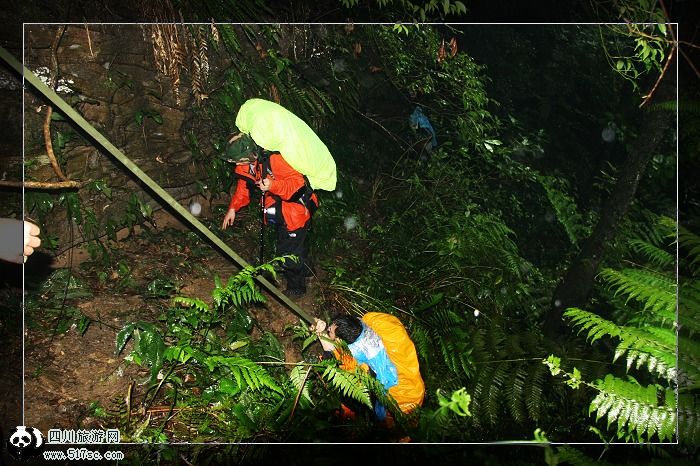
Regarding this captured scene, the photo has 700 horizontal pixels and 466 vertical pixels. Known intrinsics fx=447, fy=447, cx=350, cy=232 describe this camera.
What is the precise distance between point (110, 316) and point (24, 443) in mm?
1123

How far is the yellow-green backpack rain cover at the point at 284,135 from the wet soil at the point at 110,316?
1.26 m

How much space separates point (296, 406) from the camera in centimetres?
272

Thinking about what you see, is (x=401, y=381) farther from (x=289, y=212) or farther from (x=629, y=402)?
(x=289, y=212)

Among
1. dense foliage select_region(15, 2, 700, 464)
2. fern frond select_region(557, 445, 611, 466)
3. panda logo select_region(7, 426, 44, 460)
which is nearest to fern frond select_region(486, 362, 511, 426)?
dense foliage select_region(15, 2, 700, 464)

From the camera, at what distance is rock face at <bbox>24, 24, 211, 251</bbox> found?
12.6 ft

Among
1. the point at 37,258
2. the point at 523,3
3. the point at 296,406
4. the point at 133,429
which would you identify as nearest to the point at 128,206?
the point at 37,258

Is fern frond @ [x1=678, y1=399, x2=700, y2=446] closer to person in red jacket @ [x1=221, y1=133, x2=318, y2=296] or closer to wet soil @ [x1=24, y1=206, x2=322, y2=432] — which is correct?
wet soil @ [x1=24, y1=206, x2=322, y2=432]

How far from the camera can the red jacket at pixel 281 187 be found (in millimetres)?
4184

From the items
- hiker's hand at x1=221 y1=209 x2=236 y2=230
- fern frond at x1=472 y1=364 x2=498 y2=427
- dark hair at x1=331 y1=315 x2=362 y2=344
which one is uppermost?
hiker's hand at x1=221 y1=209 x2=236 y2=230

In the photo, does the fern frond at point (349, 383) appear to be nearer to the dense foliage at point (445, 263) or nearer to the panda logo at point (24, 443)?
the dense foliage at point (445, 263)

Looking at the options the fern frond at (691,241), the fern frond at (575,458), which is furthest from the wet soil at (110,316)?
the fern frond at (691,241)

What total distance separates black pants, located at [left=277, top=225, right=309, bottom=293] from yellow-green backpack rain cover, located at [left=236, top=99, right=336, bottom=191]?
2.32 ft

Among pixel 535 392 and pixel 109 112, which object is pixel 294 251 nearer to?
pixel 109 112

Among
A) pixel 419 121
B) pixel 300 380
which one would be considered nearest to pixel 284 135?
pixel 300 380
